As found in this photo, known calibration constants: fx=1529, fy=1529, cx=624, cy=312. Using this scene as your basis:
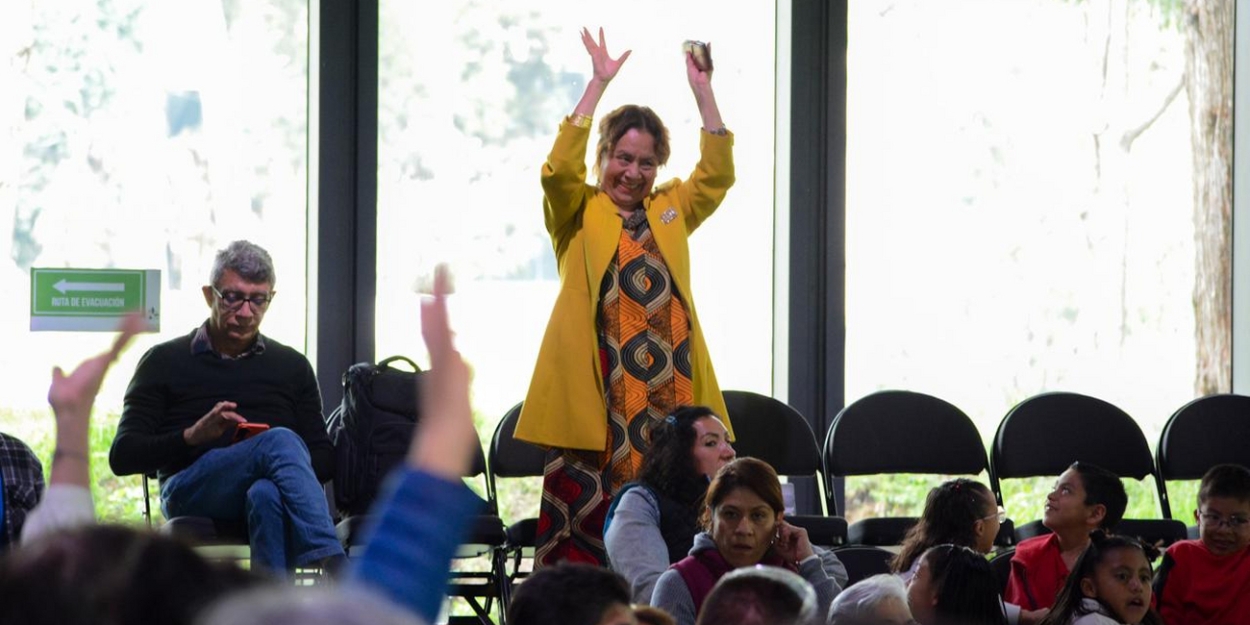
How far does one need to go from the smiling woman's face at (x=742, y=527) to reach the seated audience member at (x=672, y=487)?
10.4 inches

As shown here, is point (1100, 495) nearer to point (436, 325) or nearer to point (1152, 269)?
point (1152, 269)

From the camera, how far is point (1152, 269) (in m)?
5.98

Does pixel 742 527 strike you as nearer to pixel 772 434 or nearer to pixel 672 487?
pixel 672 487

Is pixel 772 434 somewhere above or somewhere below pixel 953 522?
above

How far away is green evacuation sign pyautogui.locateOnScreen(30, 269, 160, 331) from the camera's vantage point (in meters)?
5.09

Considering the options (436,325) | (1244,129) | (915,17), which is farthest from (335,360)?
(436,325)

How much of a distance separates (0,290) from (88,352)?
0.35m

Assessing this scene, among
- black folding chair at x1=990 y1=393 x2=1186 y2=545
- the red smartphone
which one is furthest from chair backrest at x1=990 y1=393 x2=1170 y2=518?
the red smartphone

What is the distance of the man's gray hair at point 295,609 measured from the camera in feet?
2.36

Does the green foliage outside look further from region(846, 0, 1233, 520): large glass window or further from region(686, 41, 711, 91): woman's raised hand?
region(846, 0, 1233, 520): large glass window

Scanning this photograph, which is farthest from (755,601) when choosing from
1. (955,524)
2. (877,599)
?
(955,524)

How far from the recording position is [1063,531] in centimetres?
459

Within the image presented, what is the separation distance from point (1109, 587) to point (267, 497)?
7.19 feet

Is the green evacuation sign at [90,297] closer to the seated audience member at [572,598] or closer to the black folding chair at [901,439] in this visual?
the black folding chair at [901,439]
